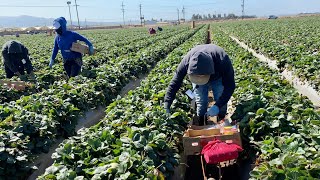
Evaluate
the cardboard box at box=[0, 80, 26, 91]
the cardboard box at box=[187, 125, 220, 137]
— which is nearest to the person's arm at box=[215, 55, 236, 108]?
the cardboard box at box=[187, 125, 220, 137]

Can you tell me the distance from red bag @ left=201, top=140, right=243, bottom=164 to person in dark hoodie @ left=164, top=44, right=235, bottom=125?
109 centimetres

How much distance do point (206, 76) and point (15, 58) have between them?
7.08 metres

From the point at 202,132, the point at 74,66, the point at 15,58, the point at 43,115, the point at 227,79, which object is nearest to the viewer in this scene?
the point at 202,132

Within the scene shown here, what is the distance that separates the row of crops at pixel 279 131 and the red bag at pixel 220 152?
33 centimetres

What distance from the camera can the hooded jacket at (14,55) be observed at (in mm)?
9789

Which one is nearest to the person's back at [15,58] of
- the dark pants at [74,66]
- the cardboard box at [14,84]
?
the cardboard box at [14,84]

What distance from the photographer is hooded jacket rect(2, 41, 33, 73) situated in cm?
979

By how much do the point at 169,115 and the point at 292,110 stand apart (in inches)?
75.5

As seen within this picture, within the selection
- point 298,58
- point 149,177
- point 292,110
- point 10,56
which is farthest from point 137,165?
point 298,58

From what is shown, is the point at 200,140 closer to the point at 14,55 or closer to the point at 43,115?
the point at 43,115

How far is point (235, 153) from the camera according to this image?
4.18 metres

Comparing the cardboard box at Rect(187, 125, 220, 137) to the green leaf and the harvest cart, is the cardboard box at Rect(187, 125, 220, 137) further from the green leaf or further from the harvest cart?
the green leaf

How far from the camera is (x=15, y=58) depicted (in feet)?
33.3

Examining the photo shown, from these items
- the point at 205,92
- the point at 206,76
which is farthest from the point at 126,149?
the point at 205,92
